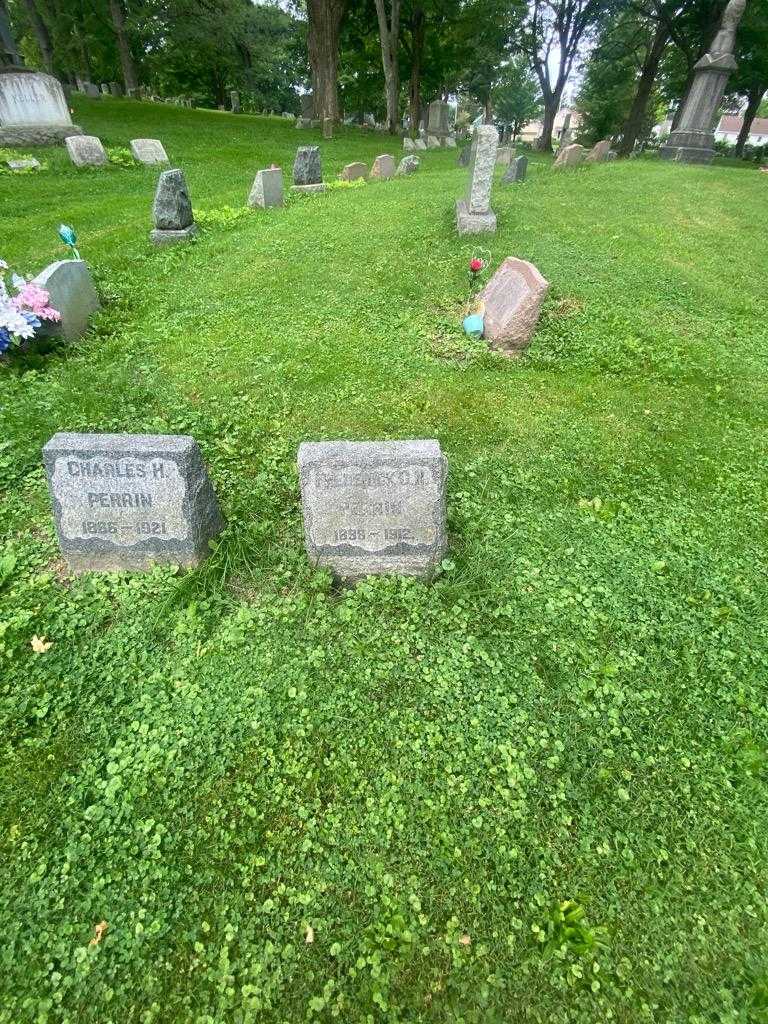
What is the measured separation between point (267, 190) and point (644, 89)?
25379 mm

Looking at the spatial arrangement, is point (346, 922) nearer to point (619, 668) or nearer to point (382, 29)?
point (619, 668)

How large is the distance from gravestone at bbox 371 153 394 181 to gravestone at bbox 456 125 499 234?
814 centimetres

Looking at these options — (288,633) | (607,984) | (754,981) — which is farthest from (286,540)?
(754,981)

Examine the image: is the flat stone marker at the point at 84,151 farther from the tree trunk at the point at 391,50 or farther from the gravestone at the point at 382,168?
the tree trunk at the point at 391,50

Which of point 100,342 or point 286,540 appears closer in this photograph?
point 286,540

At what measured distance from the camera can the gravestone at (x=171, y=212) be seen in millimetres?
9156

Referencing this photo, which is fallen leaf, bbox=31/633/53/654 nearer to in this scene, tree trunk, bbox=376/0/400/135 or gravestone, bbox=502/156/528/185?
gravestone, bbox=502/156/528/185

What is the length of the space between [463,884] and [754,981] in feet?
3.84

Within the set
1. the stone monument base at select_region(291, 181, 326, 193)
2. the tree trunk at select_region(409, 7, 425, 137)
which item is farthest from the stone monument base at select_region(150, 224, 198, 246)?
the tree trunk at select_region(409, 7, 425, 137)

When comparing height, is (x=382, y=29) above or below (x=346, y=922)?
above

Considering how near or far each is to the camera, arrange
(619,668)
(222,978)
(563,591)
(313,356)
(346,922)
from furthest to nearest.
Result: (313,356), (563,591), (619,668), (346,922), (222,978)

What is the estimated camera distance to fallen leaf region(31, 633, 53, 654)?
3.27 metres

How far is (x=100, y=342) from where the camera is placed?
21.7ft

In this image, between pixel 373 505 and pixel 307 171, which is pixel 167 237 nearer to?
pixel 307 171
